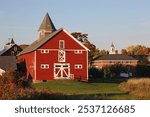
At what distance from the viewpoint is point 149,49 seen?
133250 millimetres

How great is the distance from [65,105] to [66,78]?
43.4 m

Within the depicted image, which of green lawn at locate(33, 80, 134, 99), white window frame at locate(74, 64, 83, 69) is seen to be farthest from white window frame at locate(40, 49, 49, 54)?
green lawn at locate(33, 80, 134, 99)

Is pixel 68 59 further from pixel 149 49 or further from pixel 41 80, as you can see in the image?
pixel 149 49

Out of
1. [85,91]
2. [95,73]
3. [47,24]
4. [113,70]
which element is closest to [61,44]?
[47,24]

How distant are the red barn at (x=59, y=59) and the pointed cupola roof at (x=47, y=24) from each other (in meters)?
15.2

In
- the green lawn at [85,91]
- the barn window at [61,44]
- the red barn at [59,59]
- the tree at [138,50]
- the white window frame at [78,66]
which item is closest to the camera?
the green lawn at [85,91]

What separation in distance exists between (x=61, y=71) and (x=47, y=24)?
18.9 metres

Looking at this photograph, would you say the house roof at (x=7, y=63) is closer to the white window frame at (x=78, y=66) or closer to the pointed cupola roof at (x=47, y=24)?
the pointed cupola roof at (x=47, y=24)

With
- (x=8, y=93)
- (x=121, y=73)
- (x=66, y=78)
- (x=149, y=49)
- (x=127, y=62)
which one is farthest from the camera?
(x=149, y=49)

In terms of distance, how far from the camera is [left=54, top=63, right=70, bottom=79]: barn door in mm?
55500

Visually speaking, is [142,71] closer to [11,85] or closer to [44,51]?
[44,51]

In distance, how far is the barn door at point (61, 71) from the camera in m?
55.5

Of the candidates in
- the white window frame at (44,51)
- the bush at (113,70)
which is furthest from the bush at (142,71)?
the white window frame at (44,51)

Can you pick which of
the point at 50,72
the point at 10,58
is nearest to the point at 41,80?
the point at 50,72
